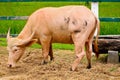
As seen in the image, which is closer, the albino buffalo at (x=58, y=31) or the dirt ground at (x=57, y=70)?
the dirt ground at (x=57, y=70)

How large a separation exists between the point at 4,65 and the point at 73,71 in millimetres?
1889

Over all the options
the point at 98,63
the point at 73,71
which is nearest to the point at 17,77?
the point at 73,71

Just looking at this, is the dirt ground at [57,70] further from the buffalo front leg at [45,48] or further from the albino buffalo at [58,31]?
the albino buffalo at [58,31]

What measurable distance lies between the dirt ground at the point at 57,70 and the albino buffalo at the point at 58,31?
0.26m

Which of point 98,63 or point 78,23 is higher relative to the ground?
point 78,23

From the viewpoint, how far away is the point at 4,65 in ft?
32.0

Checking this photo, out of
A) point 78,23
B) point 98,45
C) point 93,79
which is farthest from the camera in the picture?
point 98,45

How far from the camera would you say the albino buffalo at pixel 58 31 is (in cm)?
873

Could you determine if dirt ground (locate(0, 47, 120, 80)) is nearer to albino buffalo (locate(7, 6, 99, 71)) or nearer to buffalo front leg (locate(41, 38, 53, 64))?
buffalo front leg (locate(41, 38, 53, 64))

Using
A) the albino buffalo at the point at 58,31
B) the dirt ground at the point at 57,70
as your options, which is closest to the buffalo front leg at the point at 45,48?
the albino buffalo at the point at 58,31

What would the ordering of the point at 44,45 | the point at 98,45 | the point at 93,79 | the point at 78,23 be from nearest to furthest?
the point at 93,79 < the point at 78,23 < the point at 44,45 < the point at 98,45

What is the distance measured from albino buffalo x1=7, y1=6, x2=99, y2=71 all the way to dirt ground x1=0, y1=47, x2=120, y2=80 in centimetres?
26

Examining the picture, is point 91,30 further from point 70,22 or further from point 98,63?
point 98,63

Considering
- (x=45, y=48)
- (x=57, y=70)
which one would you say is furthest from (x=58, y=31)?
(x=57, y=70)
